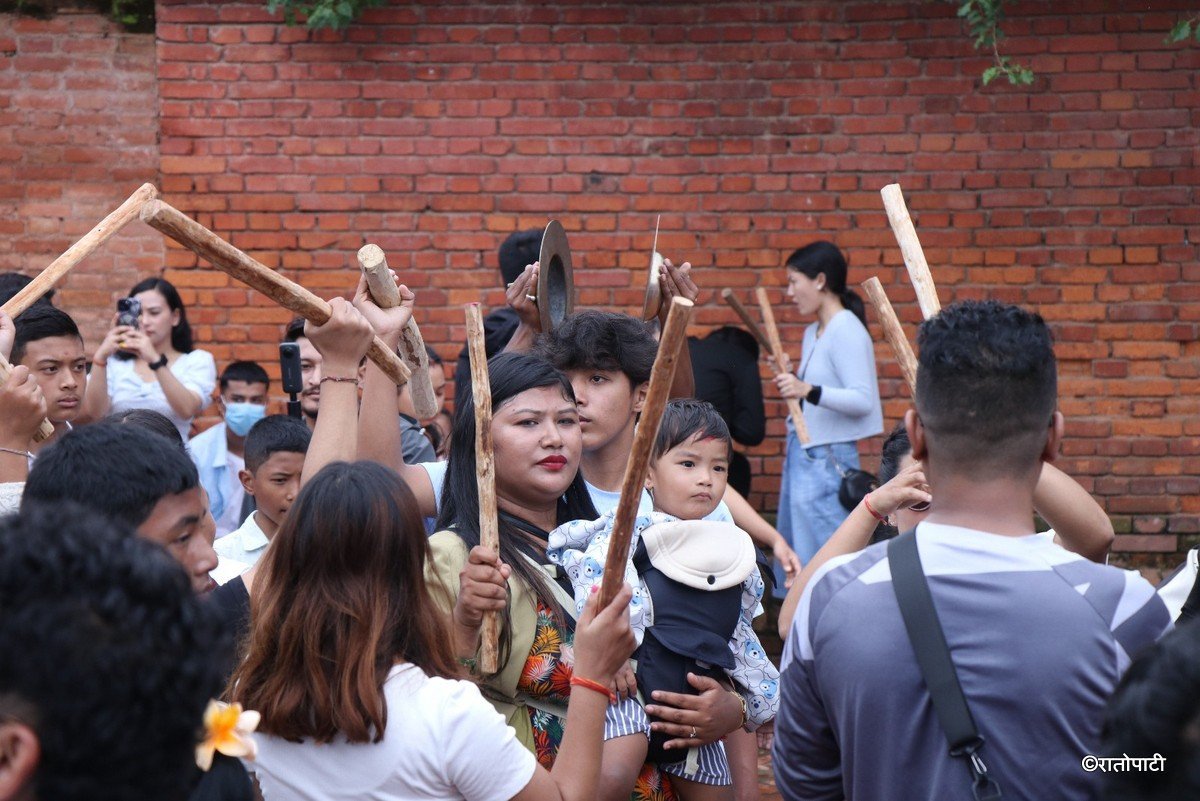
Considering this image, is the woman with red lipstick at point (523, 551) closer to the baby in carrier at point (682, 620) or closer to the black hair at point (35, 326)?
the baby in carrier at point (682, 620)

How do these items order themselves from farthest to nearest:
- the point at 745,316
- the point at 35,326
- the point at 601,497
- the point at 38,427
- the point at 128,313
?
the point at 745,316 → the point at 128,313 → the point at 35,326 → the point at 601,497 → the point at 38,427

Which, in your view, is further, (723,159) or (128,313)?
(723,159)

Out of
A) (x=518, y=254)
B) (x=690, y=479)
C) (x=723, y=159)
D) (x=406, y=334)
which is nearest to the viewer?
(x=406, y=334)

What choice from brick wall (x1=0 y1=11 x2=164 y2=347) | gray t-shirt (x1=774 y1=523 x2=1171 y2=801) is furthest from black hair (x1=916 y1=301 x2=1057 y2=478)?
brick wall (x1=0 y1=11 x2=164 y2=347)

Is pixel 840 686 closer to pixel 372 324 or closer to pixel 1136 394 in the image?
pixel 372 324

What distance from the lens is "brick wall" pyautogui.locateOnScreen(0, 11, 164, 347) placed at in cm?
712

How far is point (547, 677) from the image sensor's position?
2.74m

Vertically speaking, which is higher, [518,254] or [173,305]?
[518,254]

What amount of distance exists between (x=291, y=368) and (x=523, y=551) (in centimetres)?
225

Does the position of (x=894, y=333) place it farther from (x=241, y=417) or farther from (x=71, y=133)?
(x=71, y=133)

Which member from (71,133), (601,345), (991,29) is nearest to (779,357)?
(991,29)

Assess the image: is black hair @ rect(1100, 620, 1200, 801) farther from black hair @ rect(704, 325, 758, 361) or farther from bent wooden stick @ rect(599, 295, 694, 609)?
black hair @ rect(704, 325, 758, 361)

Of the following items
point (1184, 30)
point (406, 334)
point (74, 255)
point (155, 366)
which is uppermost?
point (1184, 30)

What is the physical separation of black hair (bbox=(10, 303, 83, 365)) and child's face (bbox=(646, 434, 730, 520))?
209cm
